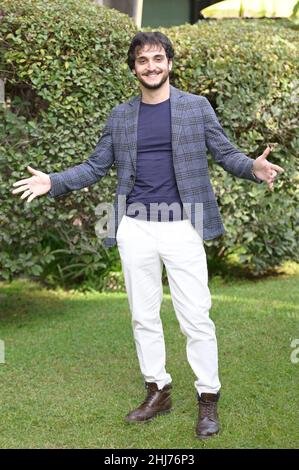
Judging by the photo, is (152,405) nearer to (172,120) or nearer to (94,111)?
(172,120)

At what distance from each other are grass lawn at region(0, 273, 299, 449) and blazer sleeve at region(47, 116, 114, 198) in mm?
1325

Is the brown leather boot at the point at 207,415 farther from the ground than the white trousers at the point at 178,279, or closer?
closer

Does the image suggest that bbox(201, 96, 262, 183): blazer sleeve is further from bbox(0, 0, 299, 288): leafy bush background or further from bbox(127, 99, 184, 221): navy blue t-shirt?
bbox(0, 0, 299, 288): leafy bush background

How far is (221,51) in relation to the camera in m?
7.72

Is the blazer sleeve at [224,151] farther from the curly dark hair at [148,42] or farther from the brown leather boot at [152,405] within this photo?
the brown leather boot at [152,405]

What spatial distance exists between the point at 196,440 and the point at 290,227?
4196 millimetres

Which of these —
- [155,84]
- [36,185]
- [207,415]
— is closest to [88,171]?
[36,185]

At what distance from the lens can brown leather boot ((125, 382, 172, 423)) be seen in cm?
488

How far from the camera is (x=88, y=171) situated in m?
4.93

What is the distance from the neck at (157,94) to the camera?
4715mm

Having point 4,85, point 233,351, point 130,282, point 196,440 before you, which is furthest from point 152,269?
point 4,85

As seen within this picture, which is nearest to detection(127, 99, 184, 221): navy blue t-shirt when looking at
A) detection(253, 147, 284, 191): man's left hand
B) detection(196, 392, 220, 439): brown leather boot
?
detection(253, 147, 284, 191): man's left hand

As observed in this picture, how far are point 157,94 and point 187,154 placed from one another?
373mm

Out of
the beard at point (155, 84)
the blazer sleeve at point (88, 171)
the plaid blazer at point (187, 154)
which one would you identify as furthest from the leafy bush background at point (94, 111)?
the beard at point (155, 84)
